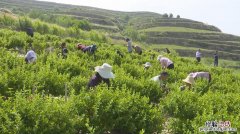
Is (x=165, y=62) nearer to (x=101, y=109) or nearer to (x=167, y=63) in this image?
(x=167, y=63)

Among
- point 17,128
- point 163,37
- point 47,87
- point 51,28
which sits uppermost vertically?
point 17,128

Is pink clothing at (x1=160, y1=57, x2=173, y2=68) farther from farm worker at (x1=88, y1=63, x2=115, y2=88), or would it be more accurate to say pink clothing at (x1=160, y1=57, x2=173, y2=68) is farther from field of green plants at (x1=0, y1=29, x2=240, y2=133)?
farm worker at (x1=88, y1=63, x2=115, y2=88)

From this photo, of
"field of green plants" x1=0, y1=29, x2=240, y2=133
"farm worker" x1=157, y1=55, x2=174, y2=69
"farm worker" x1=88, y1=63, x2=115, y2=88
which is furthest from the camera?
"farm worker" x1=157, y1=55, x2=174, y2=69

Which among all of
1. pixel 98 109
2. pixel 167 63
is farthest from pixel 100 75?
pixel 167 63

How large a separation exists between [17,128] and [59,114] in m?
0.87

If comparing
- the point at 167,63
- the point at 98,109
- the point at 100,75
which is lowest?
the point at 167,63

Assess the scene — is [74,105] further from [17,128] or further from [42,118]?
[17,128]

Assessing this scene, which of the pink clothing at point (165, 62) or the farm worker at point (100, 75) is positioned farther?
the pink clothing at point (165, 62)

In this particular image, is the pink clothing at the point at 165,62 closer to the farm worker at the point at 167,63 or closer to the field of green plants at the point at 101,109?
the farm worker at the point at 167,63

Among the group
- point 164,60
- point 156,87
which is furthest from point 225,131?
point 164,60

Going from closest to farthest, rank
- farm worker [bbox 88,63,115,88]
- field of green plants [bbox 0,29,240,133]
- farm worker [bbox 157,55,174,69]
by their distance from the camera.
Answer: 1. field of green plants [bbox 0,29,240,133]
2. farm worker [bbox 88,63,115,88]
3. farm worker [bbox 157,55,174,69]

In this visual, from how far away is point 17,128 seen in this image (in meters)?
5.79

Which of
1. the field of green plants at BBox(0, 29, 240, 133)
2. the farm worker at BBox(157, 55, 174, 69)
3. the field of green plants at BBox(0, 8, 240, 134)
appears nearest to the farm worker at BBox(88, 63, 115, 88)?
the field of green plants at BBox(0, 8, 240, 134)

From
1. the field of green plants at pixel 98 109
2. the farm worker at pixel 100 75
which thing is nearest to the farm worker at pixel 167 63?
the field of green plants at pixel 98 109
